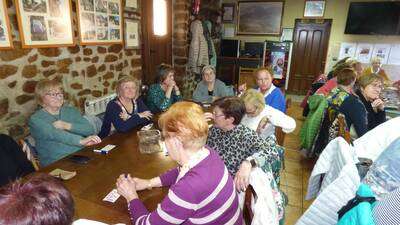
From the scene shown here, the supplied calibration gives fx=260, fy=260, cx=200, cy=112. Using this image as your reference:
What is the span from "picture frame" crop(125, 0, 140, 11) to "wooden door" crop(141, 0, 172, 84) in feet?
0.67

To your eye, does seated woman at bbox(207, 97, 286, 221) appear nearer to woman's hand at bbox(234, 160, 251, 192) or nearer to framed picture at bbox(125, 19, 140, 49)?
woman's hand at bbox(234, 160, 251, 192)

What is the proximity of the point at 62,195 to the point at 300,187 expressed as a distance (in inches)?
99.8

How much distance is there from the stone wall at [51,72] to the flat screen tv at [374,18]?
16.2ft

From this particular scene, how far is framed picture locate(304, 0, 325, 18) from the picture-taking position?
237 inches

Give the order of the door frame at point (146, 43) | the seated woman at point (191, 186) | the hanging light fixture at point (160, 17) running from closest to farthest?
the seated woman at point (191, 186) < the door frame at point (146, 43) < the hanging light fixture at point (160, 17)

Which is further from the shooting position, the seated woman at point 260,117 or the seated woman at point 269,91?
the seated woman at point 269,91

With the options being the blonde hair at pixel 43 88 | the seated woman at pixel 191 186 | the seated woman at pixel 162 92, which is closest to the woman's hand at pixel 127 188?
the seated woman at pixel 191 186

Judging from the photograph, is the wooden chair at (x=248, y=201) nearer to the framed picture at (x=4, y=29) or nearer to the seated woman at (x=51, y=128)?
the seated woman at (x=51, y=128)

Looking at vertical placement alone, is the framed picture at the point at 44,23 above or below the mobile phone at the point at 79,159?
above

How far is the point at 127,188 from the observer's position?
1128 mm

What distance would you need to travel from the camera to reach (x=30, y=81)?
213cm

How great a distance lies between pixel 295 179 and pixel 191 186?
2.22 metres

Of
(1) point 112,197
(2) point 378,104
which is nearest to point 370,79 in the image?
(2) point 378,104

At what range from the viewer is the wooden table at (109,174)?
108 cm
